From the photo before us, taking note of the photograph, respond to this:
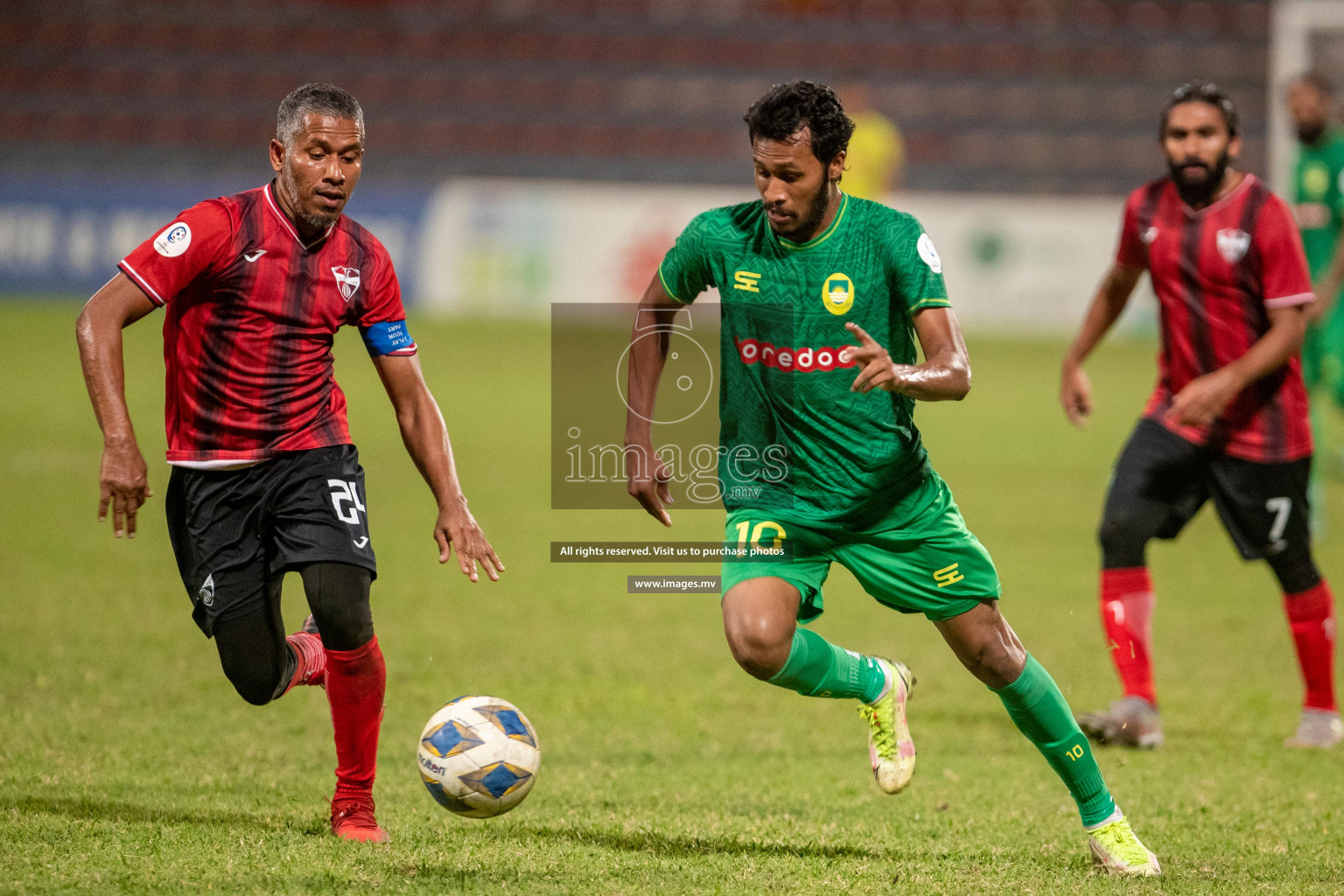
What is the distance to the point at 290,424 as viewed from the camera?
435cm

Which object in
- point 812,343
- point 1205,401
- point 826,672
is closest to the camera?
point 812,343

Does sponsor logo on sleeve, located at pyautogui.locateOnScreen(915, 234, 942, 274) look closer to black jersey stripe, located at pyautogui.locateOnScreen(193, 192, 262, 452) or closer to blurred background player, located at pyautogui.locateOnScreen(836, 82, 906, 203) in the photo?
black jersey stripe, located at pyautogui.locateOnScreen(193, 192, 262, 452)

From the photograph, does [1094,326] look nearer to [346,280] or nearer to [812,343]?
[812,343]

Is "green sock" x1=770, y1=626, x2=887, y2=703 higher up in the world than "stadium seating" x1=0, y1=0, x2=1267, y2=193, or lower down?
lower down

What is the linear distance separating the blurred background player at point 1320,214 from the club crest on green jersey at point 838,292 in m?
4.29

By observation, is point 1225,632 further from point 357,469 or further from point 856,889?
point 357,469

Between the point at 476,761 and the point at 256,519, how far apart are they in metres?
0.95

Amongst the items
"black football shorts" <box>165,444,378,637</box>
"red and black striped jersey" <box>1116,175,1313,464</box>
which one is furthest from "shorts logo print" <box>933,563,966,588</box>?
"red and black striped jersey" <box>1116,175,1313,464</box>

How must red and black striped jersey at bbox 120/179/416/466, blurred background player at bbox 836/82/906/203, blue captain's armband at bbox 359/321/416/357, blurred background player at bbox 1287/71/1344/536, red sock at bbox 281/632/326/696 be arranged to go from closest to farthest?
red and black striped jersey at bbox 120/179/416/466, blue captain's armband at bbox 359/321/416/357, red sock at bbox 281/632/326/696, blurred background player at bbox 1287/71/1344/536, blurred background player at bbox 836/82/906/203

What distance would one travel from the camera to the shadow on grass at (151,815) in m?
4.32

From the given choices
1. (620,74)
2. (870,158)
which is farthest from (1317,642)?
(620,74)

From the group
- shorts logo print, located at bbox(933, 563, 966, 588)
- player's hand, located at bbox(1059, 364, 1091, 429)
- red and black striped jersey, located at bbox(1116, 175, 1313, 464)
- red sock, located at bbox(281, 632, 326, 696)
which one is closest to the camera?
shorts logo print, located at bbox(933, 563, 966, 588)

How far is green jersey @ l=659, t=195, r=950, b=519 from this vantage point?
4.07m

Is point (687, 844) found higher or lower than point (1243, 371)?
lower
